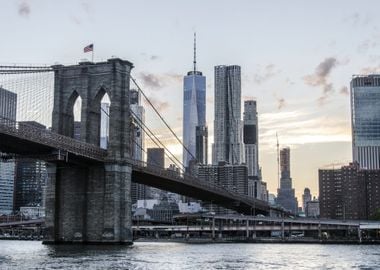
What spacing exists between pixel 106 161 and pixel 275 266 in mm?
35217

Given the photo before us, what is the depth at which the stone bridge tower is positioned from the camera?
8469cm

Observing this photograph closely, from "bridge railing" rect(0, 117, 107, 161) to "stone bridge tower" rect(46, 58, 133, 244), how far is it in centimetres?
295

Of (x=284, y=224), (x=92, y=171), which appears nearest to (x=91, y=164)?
(x=92, y=171)

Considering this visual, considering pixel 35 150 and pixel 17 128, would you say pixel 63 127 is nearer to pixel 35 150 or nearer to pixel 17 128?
pixel 35 150

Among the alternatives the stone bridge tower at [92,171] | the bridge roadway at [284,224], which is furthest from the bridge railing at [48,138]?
the bridge roadway at [284,224]

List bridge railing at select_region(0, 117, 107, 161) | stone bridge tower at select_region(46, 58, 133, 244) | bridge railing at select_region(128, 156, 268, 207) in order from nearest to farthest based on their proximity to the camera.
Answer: bridge railing at select_region(0, 117, 107, 161), stone bridge tower at select_region(46, 58, 133, 244), bridge railing at select_region(128, 156, 268, 207)

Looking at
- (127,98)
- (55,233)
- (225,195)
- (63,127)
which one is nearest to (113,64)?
(127,98)

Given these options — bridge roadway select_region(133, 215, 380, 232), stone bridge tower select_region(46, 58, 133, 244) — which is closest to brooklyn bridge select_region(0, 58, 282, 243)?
stone bridge tower select_region(46, 58, 133, 244)

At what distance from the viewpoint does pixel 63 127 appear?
88688 mm

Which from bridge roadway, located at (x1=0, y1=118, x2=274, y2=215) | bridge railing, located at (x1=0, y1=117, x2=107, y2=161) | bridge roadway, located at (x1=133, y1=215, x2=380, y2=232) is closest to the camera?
bridge railing, located at (x1=0, y1=117, x2=107, y2=161)

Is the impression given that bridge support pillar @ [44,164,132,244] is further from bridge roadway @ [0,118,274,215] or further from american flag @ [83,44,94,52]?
american flag @ [83,44,94,52]

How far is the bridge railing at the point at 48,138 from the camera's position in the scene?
224 ft

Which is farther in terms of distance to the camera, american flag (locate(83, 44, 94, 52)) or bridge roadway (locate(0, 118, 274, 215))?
american flag (locate(83, 44, 94, 52))

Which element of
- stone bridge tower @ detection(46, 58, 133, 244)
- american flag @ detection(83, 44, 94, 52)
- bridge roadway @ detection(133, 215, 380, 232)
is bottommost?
bridge roadway @ detection(133, 215, 380, 232)
